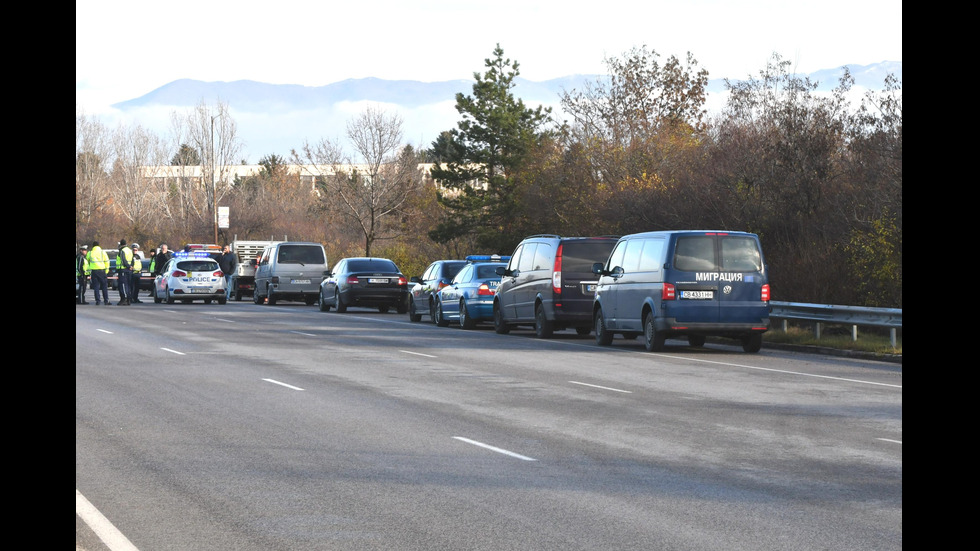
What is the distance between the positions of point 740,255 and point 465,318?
32.1ft

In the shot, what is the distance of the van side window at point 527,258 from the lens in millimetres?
26594

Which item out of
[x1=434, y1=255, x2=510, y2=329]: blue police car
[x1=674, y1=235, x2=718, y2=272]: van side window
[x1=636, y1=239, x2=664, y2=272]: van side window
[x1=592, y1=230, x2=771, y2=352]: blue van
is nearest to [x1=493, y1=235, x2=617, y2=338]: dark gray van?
[x1=434, y1=255, x2=510, y2=329]: blue police car

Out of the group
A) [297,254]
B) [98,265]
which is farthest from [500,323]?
[98,265]

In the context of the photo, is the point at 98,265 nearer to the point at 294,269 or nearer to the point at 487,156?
the point at 294,269

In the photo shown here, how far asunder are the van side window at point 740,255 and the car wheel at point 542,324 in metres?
5.38

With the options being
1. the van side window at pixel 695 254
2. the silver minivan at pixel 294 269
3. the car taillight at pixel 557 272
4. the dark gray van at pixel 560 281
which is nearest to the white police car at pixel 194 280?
the silver minivan at pixel 294 269

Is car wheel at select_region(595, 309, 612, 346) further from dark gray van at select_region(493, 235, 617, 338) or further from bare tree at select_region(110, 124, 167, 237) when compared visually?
bare tree at select_region(110, 124, 167, 237)

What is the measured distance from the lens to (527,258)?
1059 inches

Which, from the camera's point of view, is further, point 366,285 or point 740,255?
point 366,285

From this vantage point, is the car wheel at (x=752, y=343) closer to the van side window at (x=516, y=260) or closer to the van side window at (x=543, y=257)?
the van side window at (x=543, y=257)

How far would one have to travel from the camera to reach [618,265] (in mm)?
23203
